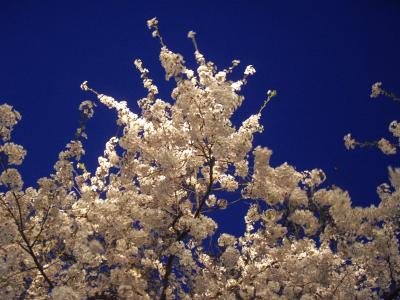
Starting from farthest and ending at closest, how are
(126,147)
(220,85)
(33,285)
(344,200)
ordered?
1. (33,285)
2. (126,147)
3. (220,85)
4. (344,200)

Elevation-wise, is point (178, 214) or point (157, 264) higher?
point (178, 214)

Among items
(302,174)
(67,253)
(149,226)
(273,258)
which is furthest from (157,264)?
(302,174)

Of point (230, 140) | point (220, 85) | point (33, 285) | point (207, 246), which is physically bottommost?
point (33, 285)

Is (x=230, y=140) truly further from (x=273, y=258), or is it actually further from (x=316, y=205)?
(x=273, y=258)

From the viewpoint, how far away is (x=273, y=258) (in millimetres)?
10156

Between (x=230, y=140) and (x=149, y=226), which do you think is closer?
(x=230, y=140)

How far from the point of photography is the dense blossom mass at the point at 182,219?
7836mm

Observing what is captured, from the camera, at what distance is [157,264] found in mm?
9773

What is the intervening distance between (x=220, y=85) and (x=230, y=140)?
132 centimetres

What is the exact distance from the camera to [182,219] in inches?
329

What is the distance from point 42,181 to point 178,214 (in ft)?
10.7

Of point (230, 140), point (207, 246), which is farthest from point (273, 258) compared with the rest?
point (230, 140)

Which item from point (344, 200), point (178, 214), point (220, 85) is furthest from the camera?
point (178, 214)

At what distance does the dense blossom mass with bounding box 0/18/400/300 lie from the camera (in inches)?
309
